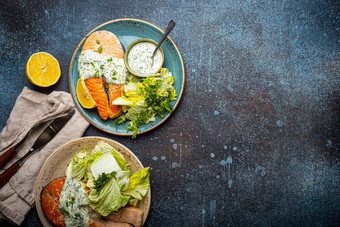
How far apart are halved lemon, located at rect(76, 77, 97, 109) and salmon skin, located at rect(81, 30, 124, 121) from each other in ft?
0.14

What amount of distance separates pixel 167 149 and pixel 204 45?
3.95 feet

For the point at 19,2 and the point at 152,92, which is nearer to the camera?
the point at 152,92

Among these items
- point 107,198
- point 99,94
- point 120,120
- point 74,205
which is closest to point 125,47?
point 99,94

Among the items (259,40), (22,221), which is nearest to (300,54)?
(259,40)

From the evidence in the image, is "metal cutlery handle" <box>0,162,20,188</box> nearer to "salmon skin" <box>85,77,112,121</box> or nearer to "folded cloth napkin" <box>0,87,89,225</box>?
"folded cloth napkin" <box>0,87,89,225</box>

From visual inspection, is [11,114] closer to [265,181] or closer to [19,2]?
[19,2]

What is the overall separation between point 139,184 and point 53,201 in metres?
0.81

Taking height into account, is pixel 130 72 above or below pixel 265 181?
above

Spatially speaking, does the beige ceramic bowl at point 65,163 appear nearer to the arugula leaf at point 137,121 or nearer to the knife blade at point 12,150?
the arugula leaf at point 137,121

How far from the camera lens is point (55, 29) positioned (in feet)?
8.91

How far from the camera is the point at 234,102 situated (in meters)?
2.68

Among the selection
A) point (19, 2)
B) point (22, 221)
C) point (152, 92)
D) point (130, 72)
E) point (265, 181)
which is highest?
point (19, 2)

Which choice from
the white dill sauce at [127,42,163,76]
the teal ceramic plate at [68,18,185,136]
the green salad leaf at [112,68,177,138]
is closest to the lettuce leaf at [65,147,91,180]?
the teal ceramic plate at [68,18,185,136]

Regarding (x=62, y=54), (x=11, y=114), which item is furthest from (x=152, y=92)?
(x=11, y=114)
